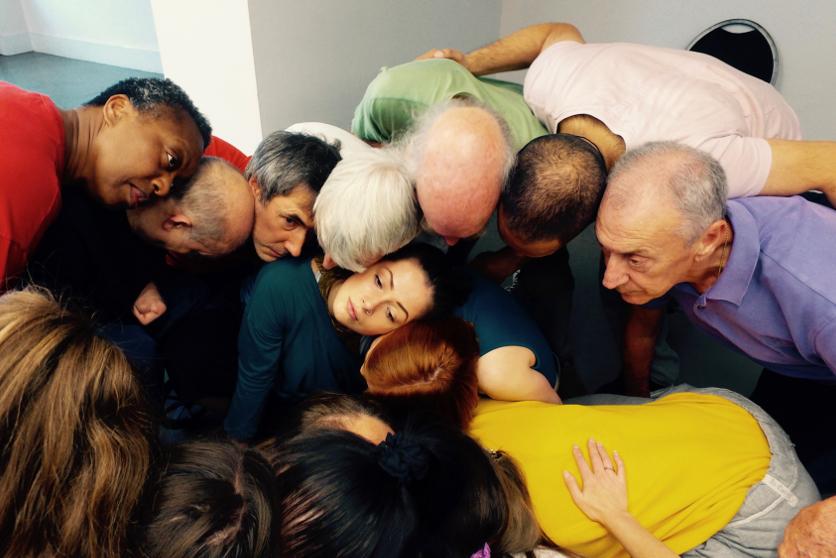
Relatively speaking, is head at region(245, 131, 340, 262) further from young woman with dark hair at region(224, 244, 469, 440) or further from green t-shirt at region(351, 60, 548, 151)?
green t-shirt at region(351, 60, 548, 151)

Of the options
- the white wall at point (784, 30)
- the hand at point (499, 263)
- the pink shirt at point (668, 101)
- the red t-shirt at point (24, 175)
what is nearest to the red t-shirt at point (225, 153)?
the red t-shirt at point (24, 175)

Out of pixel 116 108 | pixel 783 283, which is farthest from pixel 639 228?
pixel 116 108

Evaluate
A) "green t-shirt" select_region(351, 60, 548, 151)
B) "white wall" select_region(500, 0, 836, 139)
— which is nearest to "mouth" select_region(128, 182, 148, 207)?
"green t-shirt" select_region(351, 60, 548, 151)

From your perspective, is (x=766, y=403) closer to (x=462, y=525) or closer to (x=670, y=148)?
(x=670, y=148)

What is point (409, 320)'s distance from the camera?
53.7 inches

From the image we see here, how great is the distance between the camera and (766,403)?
5.55ft

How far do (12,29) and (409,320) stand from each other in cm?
560

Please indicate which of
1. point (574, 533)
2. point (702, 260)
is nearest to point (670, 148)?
point (702, 260)

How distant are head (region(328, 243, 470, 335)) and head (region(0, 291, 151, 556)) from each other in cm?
67

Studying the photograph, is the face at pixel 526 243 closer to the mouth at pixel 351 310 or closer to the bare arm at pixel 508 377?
the bare arm at pixel 508 377

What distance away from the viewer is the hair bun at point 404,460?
34.0 inches

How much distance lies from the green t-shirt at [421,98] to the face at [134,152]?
2.16 feet

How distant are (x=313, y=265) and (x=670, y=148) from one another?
0.96 m

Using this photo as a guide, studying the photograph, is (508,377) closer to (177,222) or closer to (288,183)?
(288,183)
